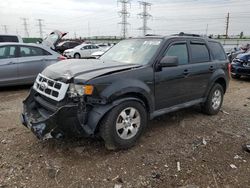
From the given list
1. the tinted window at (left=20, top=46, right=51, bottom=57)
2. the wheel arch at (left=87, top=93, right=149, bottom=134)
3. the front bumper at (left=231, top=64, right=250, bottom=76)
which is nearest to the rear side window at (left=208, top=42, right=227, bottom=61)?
the wheel arch at (left=87, top=93, right=149, bottom=134)

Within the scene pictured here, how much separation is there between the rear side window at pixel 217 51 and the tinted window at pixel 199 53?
265 mm

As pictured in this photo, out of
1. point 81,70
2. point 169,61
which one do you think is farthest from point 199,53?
point 81,70

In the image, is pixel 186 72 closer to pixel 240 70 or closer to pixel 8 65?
pixel 8 65

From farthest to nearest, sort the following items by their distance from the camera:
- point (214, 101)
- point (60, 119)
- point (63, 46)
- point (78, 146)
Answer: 1. point (63, 46)
2. point (214, 101)
3. point (78, 146)
4. point (60, 119)

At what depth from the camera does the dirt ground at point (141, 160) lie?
10.0 ft

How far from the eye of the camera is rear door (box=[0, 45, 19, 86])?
7.31 metres

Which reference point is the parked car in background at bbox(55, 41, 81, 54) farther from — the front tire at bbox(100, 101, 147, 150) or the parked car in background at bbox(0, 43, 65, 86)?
the front tire at bbox(100, 101, 147, 150)

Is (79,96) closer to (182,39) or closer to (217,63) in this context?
(182,39)

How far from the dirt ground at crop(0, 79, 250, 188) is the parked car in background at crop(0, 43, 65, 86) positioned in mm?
3007

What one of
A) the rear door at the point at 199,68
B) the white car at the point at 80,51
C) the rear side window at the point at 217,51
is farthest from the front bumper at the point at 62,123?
the white car at the point at 80,51

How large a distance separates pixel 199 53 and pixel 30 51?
212 inches

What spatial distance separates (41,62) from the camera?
793 centimetres

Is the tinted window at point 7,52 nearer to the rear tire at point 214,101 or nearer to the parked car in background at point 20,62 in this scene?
the parked car in background at point 20,62

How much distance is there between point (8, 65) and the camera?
736 centimetres
